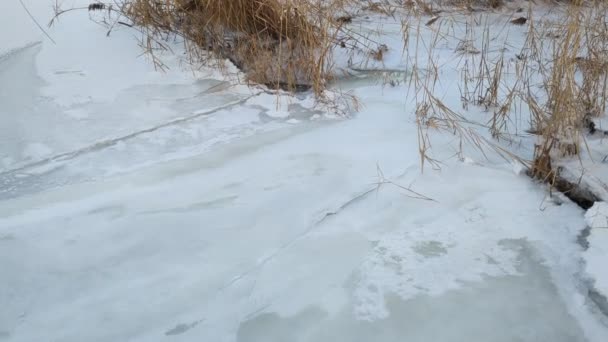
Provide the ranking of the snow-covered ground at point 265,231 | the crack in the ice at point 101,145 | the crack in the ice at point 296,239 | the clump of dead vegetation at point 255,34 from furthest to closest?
1. the clump of dead vegetation at point 255,34
2. the crack in the ice at point 101,145
3. the crack in the ice at point 296,239
4. the snow-covered ground at point 265,231

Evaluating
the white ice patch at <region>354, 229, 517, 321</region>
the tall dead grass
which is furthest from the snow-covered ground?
the tall dead grass

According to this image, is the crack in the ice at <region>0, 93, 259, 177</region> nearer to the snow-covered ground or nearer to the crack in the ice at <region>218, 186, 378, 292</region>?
the snow-covered ground

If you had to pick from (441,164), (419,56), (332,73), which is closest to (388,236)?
(441,164)

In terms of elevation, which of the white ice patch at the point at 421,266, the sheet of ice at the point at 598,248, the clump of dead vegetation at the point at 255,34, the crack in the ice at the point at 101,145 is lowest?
the white ice patch at the point at 421,266

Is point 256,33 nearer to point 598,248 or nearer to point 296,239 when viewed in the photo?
point 296,239

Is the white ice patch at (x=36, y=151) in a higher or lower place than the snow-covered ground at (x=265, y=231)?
higher

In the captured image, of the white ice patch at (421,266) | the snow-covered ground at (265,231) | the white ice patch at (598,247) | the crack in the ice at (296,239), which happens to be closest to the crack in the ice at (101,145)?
the snow-covered ground at (265,231)

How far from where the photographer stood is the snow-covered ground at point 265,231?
1137 millimetres

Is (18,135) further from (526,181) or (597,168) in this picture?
(597,168)

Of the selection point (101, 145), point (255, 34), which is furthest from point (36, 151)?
point (255, 34)

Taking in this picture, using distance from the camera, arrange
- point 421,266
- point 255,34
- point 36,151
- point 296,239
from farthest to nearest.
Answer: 1. point 255,34
2. point 36,151
3. point 296,239
4. point 421,266

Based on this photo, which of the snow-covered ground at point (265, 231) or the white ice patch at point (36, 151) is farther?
the white ice patch at point (36, 151)

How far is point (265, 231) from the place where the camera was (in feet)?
4.66

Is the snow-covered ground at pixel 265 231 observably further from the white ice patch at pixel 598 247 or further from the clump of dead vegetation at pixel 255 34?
the clump of dead vegetation at pixel 255 34
